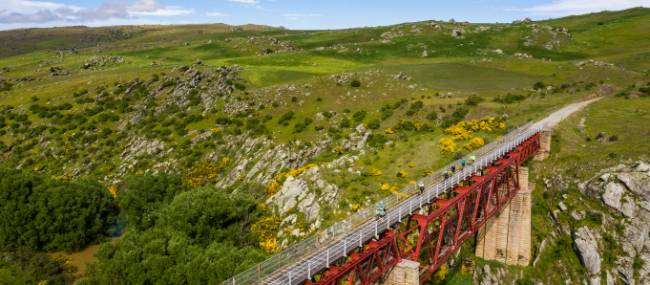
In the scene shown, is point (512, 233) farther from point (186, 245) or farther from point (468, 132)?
point (186, 245)

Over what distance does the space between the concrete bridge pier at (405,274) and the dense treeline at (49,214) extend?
1855 inches

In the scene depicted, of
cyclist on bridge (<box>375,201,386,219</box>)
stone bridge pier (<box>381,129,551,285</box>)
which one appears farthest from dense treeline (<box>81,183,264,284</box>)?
stone bridge pier (<box>381,129,551,285</box>)

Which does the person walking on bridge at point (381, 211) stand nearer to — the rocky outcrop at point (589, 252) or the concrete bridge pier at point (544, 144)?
the rocky outcrop at point (589, 252)

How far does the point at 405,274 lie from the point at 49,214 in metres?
51.7

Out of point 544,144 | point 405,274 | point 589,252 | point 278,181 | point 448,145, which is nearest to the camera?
point 405,274

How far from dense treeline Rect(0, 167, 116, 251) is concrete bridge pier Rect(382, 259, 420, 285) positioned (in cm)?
4712

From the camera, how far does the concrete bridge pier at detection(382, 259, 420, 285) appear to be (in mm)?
28359

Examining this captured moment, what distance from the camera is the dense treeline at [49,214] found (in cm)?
5672

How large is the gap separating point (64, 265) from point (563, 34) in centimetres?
19794

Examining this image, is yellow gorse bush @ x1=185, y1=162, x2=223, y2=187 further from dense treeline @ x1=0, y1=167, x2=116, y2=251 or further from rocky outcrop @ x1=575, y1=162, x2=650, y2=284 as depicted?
rocky outcrop @ x1=575, y1=162, x2=650, y2=284

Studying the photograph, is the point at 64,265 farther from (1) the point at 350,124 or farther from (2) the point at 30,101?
(2) the point at 30,101

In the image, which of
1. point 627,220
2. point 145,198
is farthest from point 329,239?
point 145,198

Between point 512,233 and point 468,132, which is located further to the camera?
point 468,132

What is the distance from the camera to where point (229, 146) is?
77.9 m
